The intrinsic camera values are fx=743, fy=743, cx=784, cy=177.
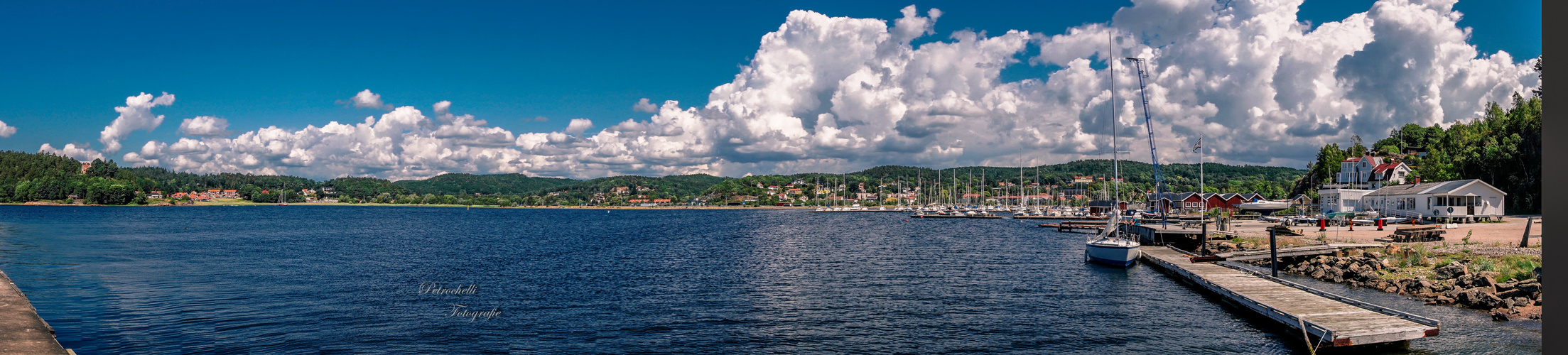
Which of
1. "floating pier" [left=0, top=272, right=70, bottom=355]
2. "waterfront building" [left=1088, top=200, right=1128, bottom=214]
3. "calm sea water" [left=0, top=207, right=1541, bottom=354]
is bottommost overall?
"calm sea water" [left=0, top=207, right=1541, bottom=354]

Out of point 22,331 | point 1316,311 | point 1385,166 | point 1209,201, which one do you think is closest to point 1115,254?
point 1316,311

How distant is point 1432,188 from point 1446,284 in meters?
41.1

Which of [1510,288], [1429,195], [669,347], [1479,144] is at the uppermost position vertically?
[1479,144]

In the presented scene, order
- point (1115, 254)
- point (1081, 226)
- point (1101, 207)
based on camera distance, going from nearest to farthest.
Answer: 1. point (1115, 254)
2. point (1081, 226)
3. point (1101, 207)

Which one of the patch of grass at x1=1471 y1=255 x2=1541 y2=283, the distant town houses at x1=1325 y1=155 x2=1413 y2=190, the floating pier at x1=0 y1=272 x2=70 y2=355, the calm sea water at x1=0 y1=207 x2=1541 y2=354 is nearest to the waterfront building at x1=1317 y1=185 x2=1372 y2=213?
the distant town houses at x1=1325 y1=155 x2=1413 y2=190

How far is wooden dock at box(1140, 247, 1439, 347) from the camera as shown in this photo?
64.1 ft

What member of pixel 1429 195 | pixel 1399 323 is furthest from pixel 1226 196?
pixel 1399 323

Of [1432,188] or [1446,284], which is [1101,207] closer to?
[1432,188]

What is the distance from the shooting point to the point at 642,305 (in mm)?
28984

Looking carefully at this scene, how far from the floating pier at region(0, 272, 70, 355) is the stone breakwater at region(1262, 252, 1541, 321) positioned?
3906 centimetres

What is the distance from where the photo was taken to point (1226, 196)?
11225 centimetres

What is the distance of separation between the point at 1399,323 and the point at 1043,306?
36.2ft

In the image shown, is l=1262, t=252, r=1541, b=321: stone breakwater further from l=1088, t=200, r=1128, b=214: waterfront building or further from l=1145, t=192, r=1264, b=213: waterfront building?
l=1088, t=200, r=1128, b=214: waterfront building

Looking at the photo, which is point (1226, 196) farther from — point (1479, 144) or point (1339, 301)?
point (1339, 301)
